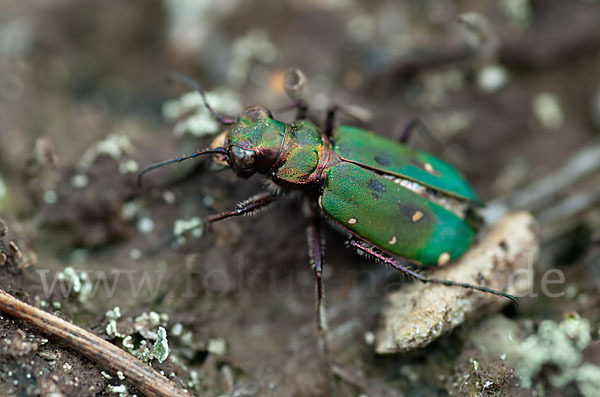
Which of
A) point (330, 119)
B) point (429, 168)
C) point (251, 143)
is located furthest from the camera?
point (330, 119)

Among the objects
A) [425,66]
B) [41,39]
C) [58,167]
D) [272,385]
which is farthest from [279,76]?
[272,385]

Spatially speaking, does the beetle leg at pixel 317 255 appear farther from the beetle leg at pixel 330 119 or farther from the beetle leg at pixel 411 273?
the beetle leg at pixel 330 119

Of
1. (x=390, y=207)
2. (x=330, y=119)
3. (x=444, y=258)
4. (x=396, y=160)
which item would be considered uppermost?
(x=330, y=119)

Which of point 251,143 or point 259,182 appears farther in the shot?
point 259,182

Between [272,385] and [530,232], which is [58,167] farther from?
[530,232]

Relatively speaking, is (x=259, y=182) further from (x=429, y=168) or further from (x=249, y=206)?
(x=429, y=168)

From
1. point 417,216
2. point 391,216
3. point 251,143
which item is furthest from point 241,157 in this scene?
point 417,216

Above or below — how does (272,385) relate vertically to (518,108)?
below

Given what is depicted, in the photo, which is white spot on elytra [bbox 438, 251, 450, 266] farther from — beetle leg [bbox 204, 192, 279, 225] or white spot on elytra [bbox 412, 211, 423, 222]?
beetle leg [bbox 204, 192, 279, 225]

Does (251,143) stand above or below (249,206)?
above
